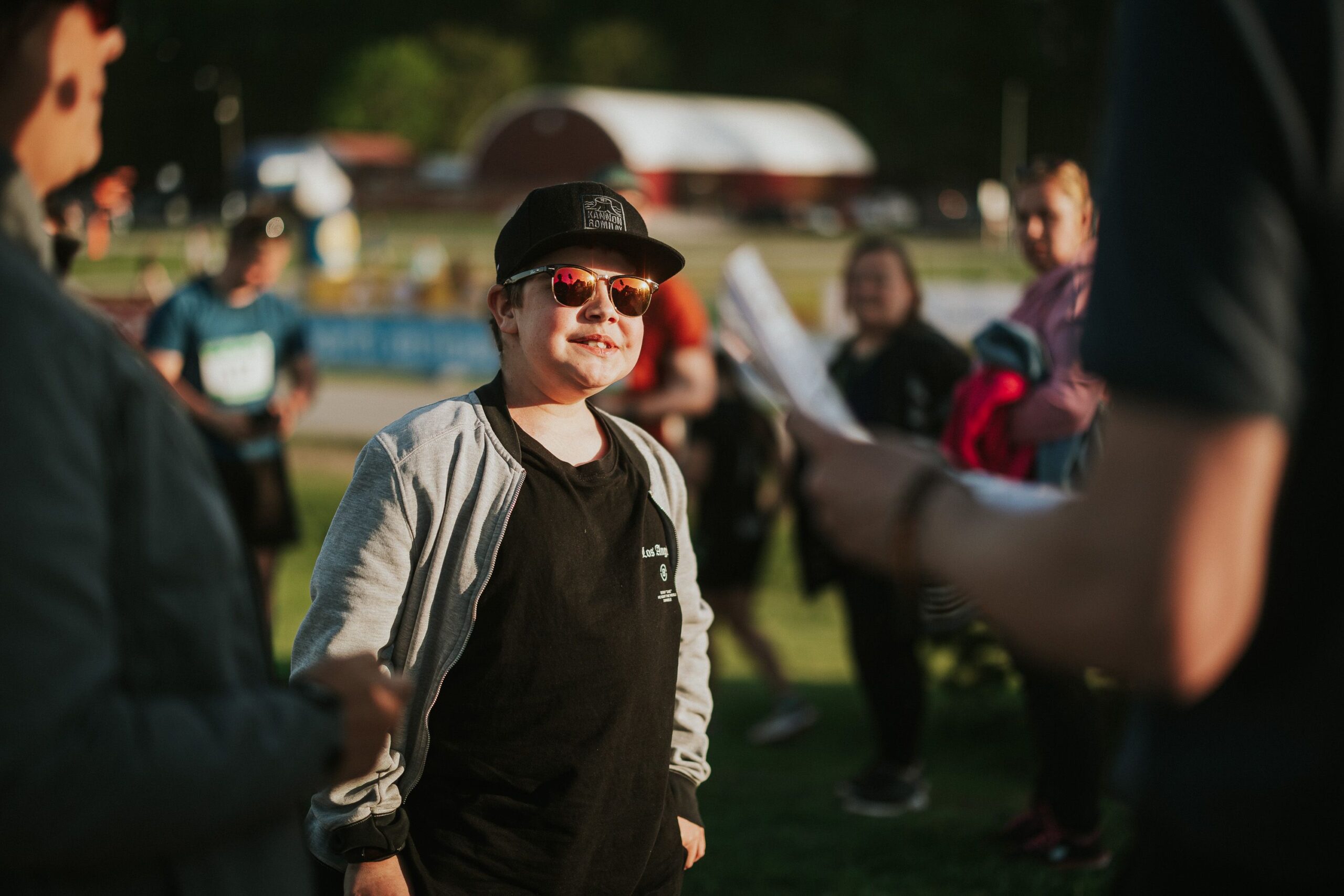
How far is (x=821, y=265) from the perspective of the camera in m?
36.9

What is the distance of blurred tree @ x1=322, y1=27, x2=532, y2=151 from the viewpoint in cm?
8212

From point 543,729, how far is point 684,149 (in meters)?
71.7

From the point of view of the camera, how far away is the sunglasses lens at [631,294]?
287 centimetres

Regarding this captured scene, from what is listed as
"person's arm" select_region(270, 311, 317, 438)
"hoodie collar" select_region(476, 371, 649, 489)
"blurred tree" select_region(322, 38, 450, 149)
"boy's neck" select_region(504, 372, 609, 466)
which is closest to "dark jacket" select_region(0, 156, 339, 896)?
"hoodie collar" select_region(476, 371, 649, 489)

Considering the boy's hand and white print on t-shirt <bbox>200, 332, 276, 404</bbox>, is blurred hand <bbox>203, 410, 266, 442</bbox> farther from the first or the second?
the boy's hand

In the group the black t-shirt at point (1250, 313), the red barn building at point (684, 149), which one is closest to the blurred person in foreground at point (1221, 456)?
the black t-shirt at point (1250, 313)

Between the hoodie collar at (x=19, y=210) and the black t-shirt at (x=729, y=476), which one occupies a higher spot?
the hoodie collar at (x=19, y=210)

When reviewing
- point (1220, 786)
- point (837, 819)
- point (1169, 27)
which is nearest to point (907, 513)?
point (1220, 786)

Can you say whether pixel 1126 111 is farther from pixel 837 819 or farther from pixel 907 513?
pixel 837 819

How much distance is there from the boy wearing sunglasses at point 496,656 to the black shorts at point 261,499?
4.67m

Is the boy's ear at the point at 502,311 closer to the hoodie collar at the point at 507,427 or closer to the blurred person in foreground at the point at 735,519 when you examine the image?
the hoodie collar at the point at 507,427

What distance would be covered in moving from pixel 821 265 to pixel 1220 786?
1428 inches

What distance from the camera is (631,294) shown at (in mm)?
2895

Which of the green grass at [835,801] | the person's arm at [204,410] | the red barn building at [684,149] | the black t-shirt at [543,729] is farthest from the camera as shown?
the red barn building at [684,149]
